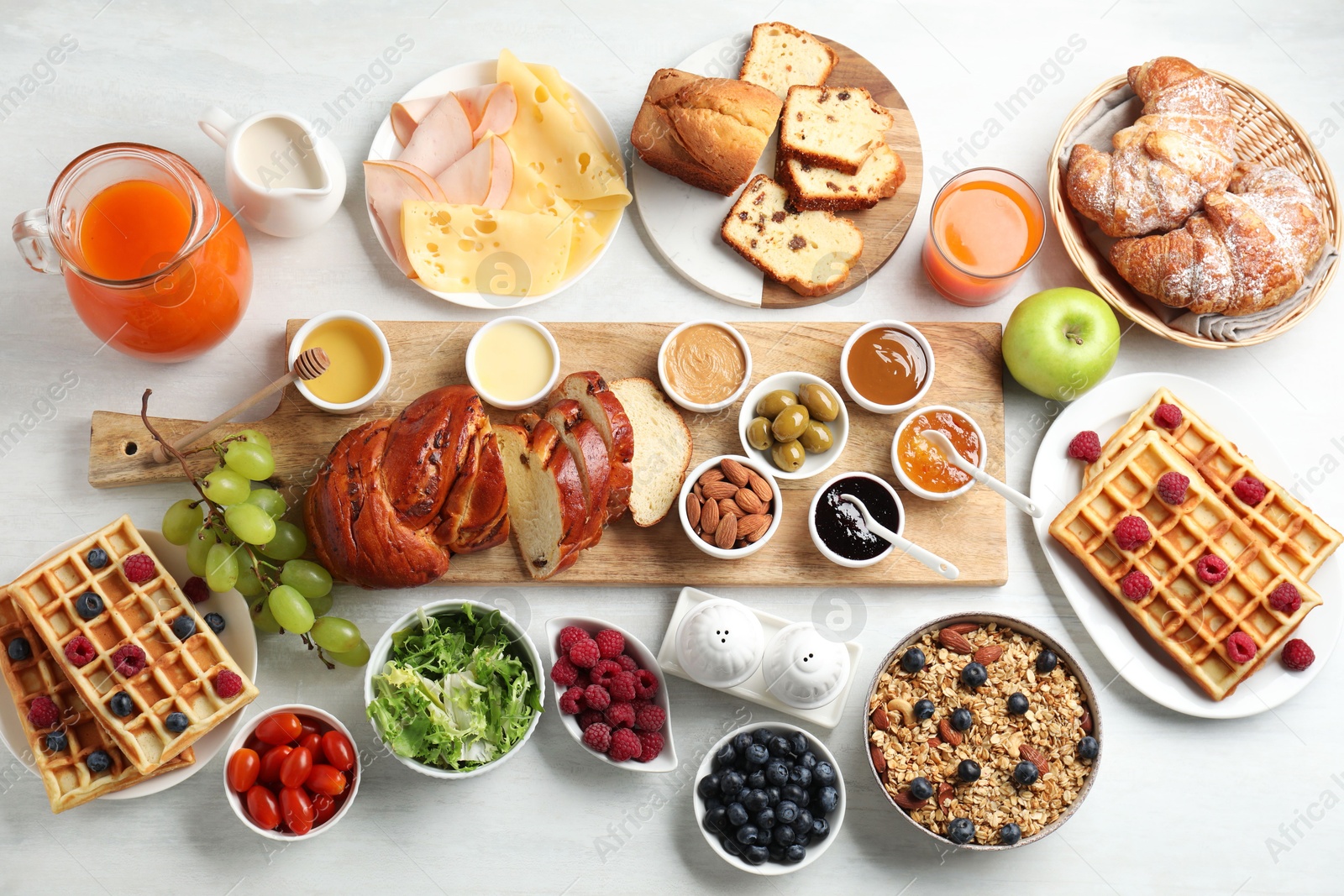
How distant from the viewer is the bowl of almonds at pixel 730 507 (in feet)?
8.40

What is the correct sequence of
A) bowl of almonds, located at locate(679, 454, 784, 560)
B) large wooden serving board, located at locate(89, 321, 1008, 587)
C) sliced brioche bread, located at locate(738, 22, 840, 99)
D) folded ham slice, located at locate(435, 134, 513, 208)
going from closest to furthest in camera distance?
bowl of almonds, located at locate(679, 454, 784, 560) < large wooden serving board, located at locate(89, 321, 1008, 587) < folded ham slice, located at locate(435, 134, 513, 208) < sliced brioche bread, located at locate(738, 22, 840, 99)

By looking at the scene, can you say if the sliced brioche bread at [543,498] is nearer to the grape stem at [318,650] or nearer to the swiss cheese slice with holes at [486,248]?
the swiss cheese slice with holes at [486,248]

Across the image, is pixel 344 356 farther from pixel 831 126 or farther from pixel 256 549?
pixel 831 126

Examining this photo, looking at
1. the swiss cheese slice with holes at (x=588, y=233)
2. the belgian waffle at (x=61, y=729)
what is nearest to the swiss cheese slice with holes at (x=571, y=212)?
the swiss cheese slice with holes at (x=588, y=233)

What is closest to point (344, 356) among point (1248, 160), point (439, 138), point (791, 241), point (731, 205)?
point (439, 138)

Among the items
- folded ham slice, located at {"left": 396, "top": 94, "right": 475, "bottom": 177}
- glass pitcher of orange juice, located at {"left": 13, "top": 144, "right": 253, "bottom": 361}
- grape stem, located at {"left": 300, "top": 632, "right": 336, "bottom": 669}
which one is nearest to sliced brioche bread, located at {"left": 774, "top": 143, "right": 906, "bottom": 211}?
folded ham slice, located at {"left": 396, "top": 94, "right": 475, "bottom": 177}

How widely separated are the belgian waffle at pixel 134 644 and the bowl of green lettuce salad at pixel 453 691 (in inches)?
14.4

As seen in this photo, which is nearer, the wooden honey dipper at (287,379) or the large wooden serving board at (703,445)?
the wooden honey dipper at (287,379)

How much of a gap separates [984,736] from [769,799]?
61cm

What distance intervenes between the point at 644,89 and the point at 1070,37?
4.63ft

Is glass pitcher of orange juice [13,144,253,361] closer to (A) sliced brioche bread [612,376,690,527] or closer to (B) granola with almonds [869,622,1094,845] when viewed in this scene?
(A) sliced brioche bread [612,376,690,527]

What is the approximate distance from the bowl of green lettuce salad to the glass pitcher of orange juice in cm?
105

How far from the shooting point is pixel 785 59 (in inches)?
115

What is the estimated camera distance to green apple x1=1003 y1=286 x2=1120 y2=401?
2.65 m
